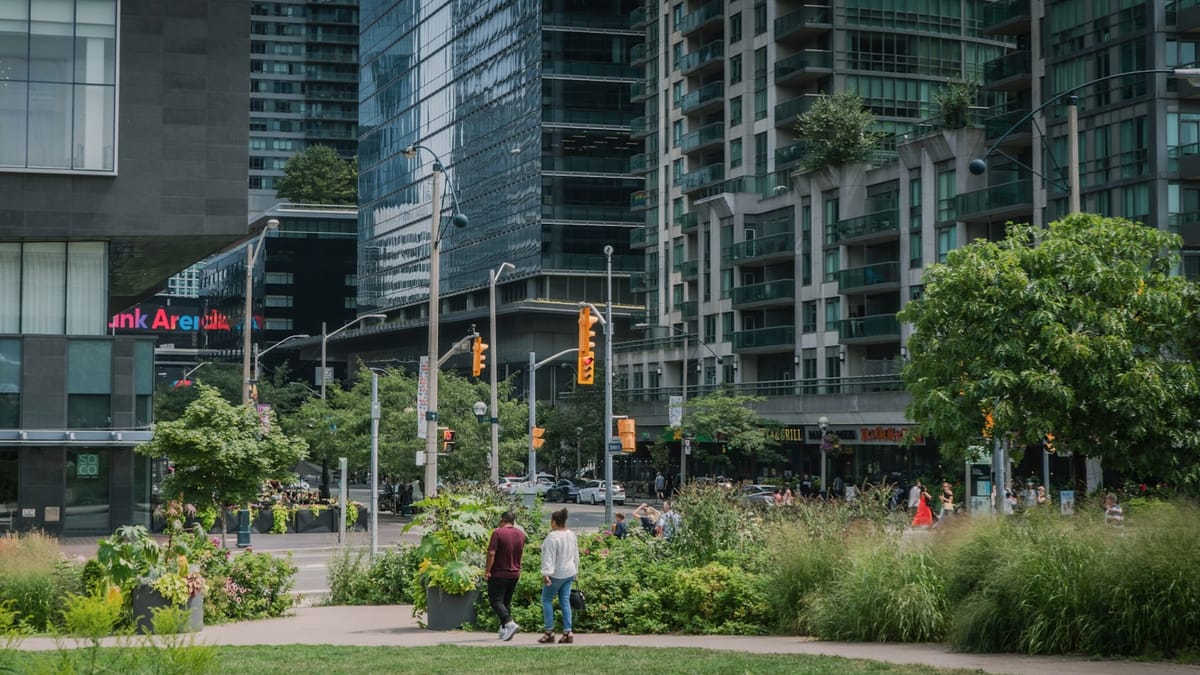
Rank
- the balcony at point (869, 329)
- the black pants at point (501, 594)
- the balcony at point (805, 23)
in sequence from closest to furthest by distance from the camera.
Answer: the black pants at point (501, 594), the balcony at point (869, 329), the balcony at point (805, 23)

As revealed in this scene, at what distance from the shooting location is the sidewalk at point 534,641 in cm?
1489

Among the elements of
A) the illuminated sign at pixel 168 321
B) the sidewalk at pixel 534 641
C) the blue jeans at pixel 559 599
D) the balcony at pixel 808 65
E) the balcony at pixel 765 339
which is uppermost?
the balcony at pixel 808 65

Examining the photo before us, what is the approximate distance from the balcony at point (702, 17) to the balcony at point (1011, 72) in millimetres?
23784

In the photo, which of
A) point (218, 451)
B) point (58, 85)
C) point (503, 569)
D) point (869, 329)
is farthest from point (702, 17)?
point (503, 569)

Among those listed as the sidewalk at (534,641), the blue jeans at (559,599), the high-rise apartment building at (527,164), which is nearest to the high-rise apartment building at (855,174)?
the high-rise apartment building at (527,164)

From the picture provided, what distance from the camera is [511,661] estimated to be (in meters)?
16.4

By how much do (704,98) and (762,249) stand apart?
12.2 m

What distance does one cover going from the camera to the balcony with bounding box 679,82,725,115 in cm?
8869

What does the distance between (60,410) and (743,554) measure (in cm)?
2922

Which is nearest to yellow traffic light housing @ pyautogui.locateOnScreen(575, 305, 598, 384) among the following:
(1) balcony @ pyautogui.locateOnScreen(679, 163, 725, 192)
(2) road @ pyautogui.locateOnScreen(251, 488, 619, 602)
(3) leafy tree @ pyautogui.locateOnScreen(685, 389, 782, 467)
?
(2) road @ pyautogui.locateOnScreen(251, 488, 619, 602)

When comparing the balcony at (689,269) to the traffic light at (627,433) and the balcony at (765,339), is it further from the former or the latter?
the traffic light at (627,433)

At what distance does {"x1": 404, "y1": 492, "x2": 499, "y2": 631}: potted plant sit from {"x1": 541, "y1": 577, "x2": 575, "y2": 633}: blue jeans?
5.63 feet

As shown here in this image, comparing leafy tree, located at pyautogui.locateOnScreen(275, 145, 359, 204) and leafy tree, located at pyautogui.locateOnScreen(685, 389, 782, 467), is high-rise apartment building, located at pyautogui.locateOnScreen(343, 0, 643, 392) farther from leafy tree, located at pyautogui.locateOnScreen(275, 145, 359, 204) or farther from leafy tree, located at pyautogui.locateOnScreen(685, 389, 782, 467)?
leafy tree, located at pyautogui.locateOnScreen(275, 145, 359, 204)

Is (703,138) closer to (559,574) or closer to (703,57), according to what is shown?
(703,57)
